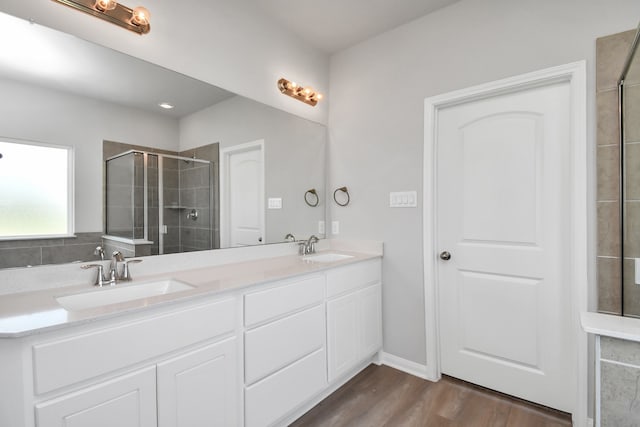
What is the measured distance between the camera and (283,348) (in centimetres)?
166

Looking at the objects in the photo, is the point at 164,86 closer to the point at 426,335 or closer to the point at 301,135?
the point at 301,135

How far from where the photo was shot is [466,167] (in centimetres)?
213

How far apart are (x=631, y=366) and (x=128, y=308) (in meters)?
1.83

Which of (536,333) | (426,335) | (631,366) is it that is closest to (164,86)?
(426,335)

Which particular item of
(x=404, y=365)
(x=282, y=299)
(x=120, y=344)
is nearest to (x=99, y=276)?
(x=120, y=344)

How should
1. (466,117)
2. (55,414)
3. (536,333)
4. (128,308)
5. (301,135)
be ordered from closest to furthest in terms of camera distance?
(55,414), (128,308), (536,333), (466,117), (301,135)

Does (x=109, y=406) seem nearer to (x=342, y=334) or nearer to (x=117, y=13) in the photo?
(x=342, y=334)

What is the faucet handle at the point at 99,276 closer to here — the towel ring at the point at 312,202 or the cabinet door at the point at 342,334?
the cabinet door at the point at 342,334

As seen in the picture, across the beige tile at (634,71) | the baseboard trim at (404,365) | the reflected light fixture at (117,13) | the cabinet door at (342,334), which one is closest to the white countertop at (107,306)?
the cabinet door at (342,334)

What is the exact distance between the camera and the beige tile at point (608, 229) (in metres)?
1.59

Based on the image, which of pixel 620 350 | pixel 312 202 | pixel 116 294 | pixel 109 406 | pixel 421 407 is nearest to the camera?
pixel 109 406

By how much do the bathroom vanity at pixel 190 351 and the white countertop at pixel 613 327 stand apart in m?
1.22

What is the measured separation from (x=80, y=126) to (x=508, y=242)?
2.39 m

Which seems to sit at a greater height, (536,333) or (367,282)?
(367,282)
